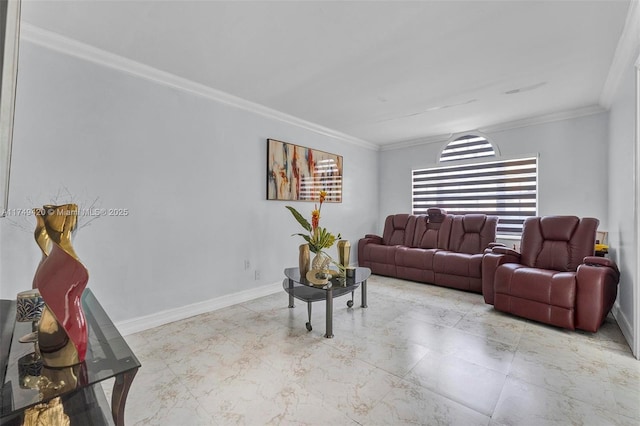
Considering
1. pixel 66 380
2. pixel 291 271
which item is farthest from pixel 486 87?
pixel 66 380

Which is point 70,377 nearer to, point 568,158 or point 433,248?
point 433,248

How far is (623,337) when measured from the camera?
251 cm

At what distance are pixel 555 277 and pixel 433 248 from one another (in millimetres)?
1966

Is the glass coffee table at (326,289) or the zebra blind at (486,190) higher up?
the zebra blind at (486,190)

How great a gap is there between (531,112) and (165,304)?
198 inches

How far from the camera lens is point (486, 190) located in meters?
4.61

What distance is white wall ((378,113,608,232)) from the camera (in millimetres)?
3666

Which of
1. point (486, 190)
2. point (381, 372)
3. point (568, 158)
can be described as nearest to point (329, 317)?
point (381, 372)

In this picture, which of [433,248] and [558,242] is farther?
[433,248]

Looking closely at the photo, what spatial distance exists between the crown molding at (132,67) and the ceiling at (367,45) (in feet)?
0.21

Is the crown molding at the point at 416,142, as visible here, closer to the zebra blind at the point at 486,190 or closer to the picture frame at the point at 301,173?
the zebra blind at the point at 486,190

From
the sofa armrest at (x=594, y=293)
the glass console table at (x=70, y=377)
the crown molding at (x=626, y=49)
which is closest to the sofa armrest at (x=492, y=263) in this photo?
the sofa armrest at (x=594, y=293)

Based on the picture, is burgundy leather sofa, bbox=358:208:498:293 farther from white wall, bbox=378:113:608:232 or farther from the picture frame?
the picture frame

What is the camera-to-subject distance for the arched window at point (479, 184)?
4.28 m
